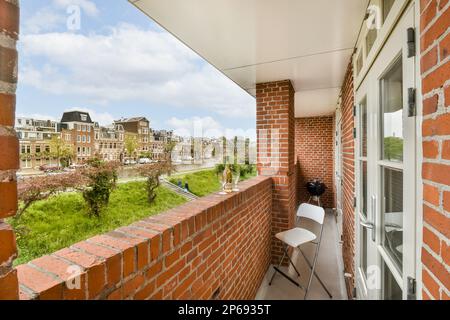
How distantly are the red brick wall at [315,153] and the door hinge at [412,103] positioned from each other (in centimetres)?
617

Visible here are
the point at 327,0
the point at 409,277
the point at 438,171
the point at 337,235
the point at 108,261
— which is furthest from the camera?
the point at 337,235

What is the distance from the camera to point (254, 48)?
2.35 m

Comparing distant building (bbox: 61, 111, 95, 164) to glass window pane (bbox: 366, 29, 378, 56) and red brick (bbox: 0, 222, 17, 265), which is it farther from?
glass window pane (bbox: 366, 29, 378, 56)

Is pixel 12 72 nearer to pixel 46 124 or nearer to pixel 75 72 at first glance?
pixel 46 124

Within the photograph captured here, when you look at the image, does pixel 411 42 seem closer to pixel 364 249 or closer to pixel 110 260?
pixel 110 260

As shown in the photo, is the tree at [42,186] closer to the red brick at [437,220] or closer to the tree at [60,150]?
the tree at [60,150]

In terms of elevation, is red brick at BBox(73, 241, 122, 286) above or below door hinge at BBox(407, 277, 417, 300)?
above

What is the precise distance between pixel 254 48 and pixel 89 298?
2379 mm

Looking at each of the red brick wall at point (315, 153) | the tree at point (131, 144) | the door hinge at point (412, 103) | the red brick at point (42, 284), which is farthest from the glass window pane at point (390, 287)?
the red brick wall at point (315, 153)

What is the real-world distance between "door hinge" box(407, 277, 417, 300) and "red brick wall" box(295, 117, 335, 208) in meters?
6.08

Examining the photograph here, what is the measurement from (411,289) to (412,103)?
77 cm

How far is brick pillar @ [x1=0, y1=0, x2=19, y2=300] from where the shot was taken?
0.53 metres

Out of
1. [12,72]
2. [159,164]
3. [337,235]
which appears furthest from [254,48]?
[337,235]

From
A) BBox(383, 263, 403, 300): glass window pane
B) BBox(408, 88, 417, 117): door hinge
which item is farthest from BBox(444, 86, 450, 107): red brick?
BBox(383, 263, 403, 300): glass window pane
